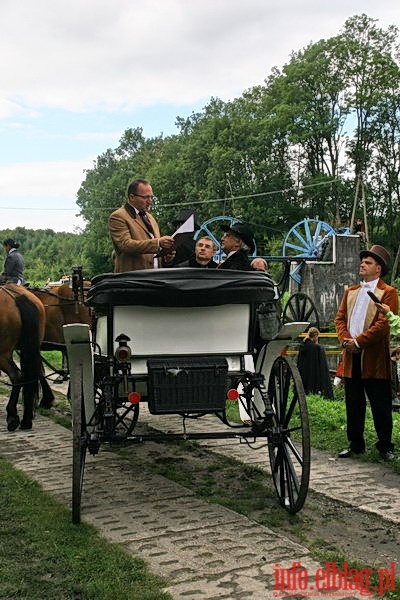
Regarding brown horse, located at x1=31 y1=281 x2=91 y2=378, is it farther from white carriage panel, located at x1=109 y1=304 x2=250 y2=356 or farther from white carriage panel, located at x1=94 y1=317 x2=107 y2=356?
white carriage panel, located at x1=109 y1=304 x2=250 y2=356

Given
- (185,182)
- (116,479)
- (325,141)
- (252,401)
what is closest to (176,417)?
(116,479)

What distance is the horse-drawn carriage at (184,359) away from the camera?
498 cm

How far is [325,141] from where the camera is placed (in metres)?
47.8

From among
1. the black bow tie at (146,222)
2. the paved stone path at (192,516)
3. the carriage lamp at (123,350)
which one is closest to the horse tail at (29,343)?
the paved stone path at (192,516)

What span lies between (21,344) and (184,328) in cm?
406

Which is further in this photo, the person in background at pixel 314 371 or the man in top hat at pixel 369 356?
the person in background at pixel 314 371

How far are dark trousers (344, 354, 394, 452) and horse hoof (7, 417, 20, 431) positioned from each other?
3810mm

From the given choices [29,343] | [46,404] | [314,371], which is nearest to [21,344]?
[29,343]

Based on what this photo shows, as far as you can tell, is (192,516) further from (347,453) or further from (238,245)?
(238,245)

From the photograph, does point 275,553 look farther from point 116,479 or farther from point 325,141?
point 325,141

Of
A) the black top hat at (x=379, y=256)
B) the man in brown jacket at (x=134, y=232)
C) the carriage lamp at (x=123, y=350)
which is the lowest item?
the carriage lamp at (x=123, y=350)

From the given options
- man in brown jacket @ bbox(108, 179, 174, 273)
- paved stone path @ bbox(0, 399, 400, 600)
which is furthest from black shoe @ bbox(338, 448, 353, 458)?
man in brown jacket @ bbox(108, 179, 174, 273)

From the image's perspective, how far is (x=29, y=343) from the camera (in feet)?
28.6

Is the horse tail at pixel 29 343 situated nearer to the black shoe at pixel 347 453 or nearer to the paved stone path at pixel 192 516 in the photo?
the paved stone path at pixel 192 516
